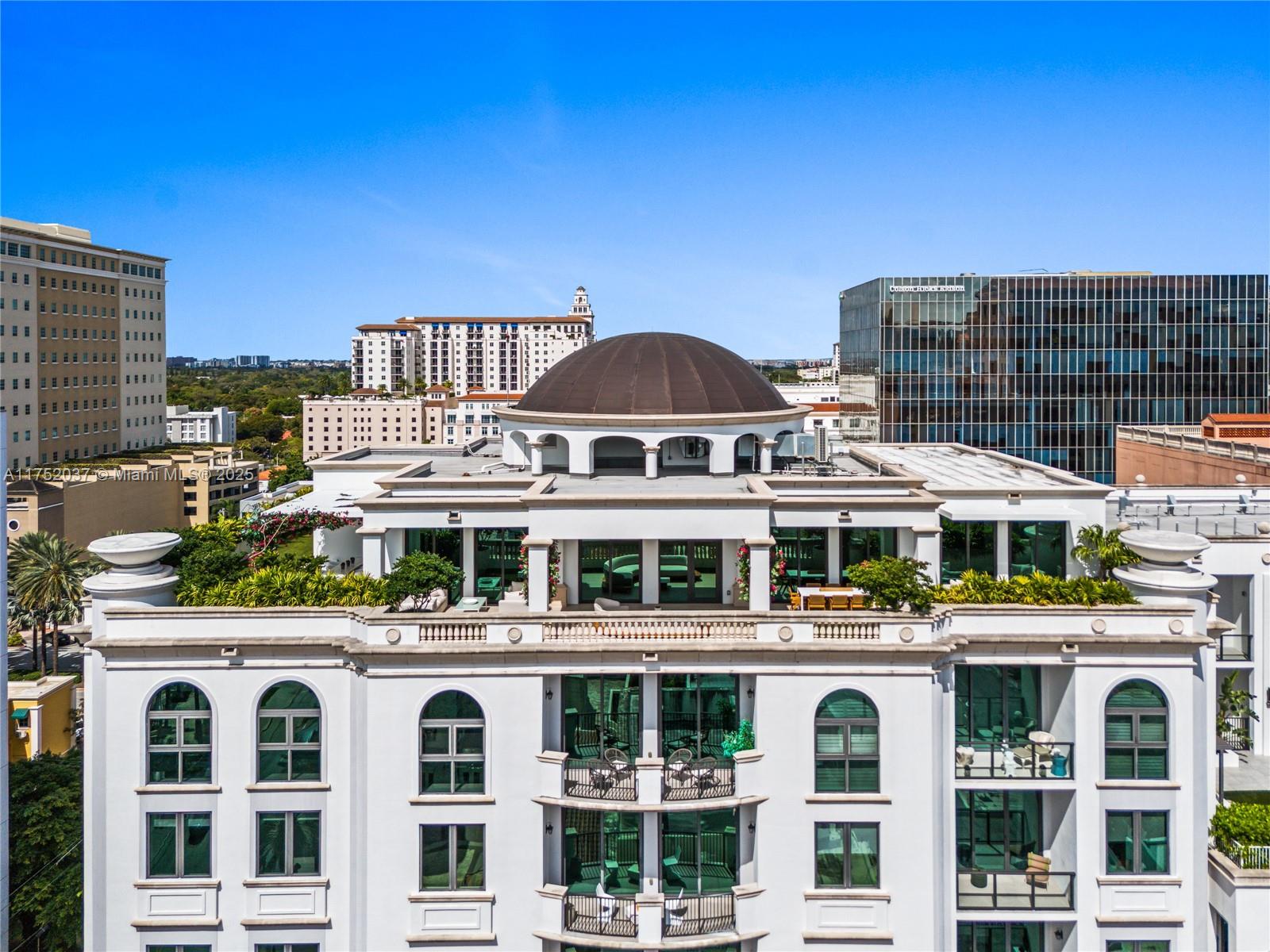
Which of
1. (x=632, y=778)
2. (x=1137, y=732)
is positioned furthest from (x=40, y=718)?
(x=1137, y=732)

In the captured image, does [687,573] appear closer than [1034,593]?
No

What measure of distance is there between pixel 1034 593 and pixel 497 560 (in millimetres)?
13342

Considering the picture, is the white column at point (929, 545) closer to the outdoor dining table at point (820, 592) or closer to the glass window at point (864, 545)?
the glass window at point (864, 545)

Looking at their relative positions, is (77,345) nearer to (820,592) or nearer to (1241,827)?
(820,592)

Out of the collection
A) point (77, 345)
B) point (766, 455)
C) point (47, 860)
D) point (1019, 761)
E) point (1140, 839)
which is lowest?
point (47, 860)

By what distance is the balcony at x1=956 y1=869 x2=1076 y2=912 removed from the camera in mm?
19750

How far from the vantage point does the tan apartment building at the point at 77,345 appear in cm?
9838

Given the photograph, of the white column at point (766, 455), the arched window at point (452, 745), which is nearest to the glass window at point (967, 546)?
the white column at point (766, 455)

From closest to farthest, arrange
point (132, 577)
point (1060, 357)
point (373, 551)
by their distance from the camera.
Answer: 1. point (132, 577)
2. point (373, 551)
3. point (1060, 357)

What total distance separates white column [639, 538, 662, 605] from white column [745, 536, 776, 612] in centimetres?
281

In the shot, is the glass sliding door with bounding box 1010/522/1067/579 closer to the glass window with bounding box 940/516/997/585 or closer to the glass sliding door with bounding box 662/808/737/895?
the glass window with bounding box 940/516/997/585

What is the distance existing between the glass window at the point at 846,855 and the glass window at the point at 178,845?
12339 mm

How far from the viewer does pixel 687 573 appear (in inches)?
973

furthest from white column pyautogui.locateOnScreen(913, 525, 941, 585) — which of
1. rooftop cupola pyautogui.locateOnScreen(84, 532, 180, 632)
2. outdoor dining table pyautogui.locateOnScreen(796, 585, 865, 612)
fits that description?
rooftop cupola pyautogui.locateOnScreen(84, 532, 180, 632)
